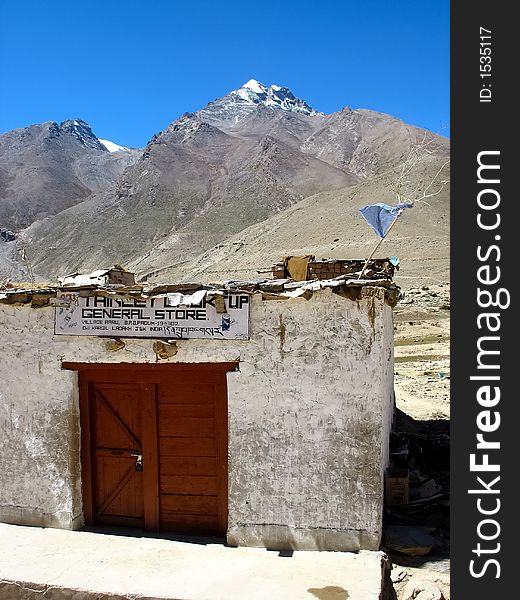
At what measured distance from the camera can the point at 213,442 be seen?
6922mm

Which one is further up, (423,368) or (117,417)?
(117,417)

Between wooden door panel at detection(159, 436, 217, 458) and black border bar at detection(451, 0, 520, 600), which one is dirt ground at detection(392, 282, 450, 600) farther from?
wooden door panel at detection(159, 436, 217, 458)

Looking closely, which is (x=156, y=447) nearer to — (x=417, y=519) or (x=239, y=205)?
(x=417, y=519)

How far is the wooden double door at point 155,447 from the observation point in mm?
6895

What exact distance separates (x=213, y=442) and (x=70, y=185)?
136 meters

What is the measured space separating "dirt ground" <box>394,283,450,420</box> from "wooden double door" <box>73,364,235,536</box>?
7692mm

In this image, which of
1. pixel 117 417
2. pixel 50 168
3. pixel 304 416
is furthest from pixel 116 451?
pixel 50 168

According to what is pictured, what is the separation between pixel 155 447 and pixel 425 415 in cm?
833

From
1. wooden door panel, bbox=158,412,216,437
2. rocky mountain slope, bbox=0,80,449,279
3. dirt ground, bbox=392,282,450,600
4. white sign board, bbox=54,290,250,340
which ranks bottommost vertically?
dirt ground, bbox=392,282,450,600

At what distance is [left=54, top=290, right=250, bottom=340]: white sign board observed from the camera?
21.4 ft

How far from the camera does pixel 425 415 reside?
13.8m

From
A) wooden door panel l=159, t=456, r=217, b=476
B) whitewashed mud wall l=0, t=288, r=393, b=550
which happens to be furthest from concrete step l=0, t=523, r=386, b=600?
wooden door panel l=159, t=456, r=217, b=476

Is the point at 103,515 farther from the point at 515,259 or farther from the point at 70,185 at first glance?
the point at 70,185

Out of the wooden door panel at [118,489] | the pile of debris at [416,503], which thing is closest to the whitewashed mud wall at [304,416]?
the pile of debris at [416,503]
